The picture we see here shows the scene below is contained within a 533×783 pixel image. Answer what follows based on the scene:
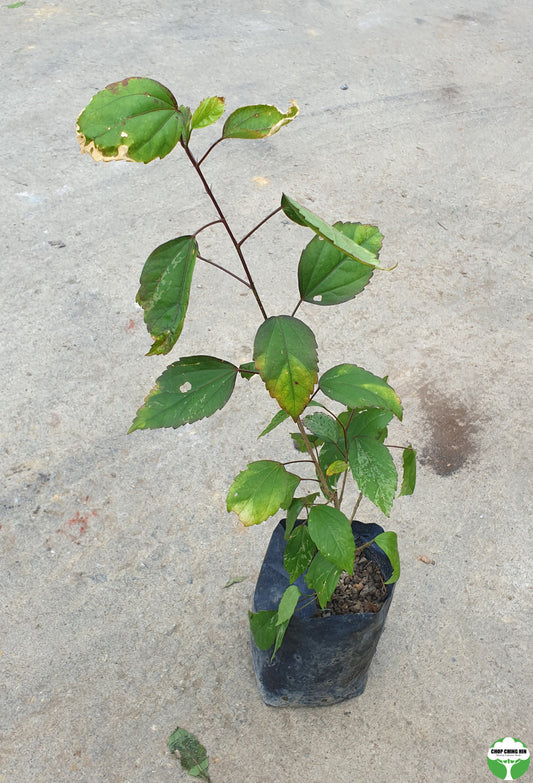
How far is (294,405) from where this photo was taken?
1311 mm

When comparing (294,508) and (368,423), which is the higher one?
(368,423)

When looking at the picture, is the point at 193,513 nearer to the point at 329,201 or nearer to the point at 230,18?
the point at 329,201

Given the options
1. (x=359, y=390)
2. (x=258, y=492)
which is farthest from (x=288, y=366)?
(x=258, y=492)

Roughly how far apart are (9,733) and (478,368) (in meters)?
2.15

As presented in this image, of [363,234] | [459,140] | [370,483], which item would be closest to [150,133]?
[363,234]

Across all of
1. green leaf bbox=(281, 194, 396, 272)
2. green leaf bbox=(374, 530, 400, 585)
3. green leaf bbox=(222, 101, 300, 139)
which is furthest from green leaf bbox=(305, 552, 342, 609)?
green leaf bbox=(222, 101, 300, 139)

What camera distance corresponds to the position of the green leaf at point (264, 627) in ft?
5.94

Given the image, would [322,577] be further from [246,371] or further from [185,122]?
[185,122]

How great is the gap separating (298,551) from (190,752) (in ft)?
2.36

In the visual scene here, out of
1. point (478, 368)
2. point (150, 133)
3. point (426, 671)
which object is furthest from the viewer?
point (478, 368)

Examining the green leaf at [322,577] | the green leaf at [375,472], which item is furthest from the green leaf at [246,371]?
the green leaf at [322,577]

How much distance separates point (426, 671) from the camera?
2.18m

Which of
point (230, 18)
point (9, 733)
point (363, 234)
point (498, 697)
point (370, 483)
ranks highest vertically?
point (363, 234)

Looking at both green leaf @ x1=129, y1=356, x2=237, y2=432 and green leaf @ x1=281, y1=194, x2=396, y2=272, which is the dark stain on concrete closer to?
green leaf @ x1=129, y1=356, x2=237, y2=432
